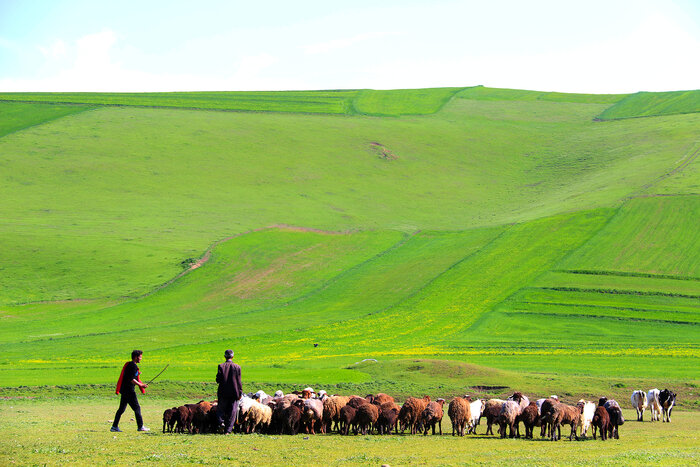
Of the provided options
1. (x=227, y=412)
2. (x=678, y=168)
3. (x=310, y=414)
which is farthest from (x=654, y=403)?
(x=678, y=168)

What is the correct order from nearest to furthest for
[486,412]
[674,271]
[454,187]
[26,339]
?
[486,412] < [26,339] < [674,271] < [454,187]

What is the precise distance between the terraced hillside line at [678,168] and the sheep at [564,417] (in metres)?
70.3

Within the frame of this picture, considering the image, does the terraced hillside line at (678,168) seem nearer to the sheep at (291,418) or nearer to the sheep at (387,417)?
the sheep at (387,417)

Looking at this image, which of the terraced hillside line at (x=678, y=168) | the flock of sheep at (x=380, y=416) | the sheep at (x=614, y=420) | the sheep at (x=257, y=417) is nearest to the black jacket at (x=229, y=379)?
the flock of sheep at (x=380, y=416)

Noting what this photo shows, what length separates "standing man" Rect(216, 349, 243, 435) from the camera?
1991 cm

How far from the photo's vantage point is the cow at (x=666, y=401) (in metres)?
27.8

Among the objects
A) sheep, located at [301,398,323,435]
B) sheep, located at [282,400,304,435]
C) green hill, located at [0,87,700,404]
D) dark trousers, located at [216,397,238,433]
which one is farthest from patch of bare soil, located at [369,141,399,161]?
dark trousers, located at [216,397,238,433]

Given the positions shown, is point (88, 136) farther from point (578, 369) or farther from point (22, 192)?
point (578, 369)

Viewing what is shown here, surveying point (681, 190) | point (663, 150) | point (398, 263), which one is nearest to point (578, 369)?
point (398, 263)

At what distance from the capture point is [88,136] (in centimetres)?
10994

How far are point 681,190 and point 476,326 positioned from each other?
142ft

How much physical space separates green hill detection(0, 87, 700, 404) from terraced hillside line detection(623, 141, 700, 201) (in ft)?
1.78

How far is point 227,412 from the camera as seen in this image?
20328 millimetres

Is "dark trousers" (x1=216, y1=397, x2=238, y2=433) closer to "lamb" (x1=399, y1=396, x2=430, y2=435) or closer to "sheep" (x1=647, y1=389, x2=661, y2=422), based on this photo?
"lamb" (x1=399, y1=396, x2=430, y2=435)
